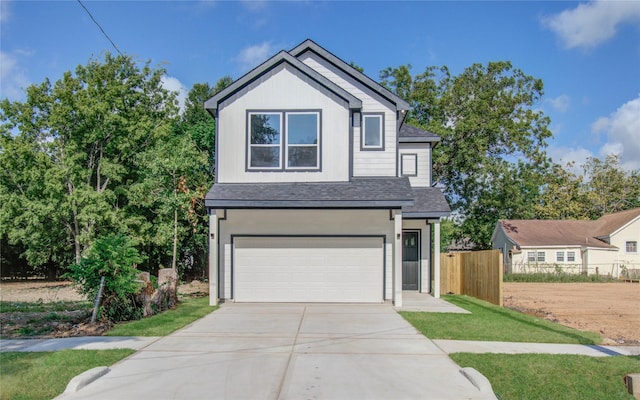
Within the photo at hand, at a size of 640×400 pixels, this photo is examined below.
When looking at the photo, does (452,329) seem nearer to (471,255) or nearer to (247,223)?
(247,223)

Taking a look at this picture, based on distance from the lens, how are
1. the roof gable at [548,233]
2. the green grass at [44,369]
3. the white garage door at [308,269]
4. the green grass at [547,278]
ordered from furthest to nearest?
the roof gable at [548,233] < the green grass at [547,278] < the white garage door at [308,269] < the green grass at [44,369]

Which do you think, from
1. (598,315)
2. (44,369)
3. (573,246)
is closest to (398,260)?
(598,315)

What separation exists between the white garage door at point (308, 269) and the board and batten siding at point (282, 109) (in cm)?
201

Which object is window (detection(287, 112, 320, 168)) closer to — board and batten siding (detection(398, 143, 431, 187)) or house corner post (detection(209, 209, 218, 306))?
house corner post (detection(209, 209, 218, 306))

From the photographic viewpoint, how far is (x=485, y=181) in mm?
37812

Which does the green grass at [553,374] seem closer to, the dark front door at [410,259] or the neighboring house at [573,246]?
the dark front door at [410,259]

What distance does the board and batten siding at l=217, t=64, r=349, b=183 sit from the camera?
15352 mm

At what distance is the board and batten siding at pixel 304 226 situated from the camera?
51.6 ft

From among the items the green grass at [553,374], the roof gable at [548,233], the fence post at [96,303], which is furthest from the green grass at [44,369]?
the roof gable at [548,233]

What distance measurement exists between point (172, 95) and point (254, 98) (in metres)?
18.0

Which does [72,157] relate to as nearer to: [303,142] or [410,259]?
[303,142]

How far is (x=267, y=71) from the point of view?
1553 centimetres

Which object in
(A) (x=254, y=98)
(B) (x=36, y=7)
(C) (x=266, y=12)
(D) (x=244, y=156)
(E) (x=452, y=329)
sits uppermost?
(C) (x=266, y=12)

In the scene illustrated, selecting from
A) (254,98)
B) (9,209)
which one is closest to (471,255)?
(254,98)
